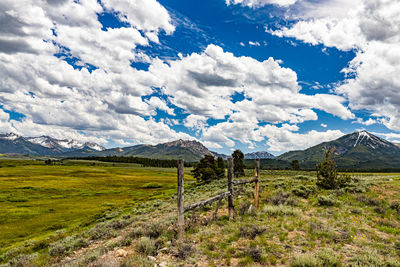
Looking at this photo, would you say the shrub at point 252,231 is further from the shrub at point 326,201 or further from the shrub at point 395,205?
the shrub at point 395,205

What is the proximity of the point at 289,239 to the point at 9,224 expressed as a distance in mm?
32142

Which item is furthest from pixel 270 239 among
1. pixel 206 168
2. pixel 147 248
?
pixel 206 168

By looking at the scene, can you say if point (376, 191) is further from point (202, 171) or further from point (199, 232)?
point (202, 171)

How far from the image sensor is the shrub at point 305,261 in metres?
6.94

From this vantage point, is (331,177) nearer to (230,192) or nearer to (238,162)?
(230,192)

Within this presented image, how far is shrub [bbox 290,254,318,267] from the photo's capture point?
6.94 m

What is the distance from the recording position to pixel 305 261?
705 cm

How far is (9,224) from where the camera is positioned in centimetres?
2528

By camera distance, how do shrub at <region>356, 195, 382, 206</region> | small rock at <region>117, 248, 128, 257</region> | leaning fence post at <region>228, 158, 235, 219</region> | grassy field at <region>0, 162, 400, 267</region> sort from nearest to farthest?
grassy field at <region>0, 162, 400, 267</region>, small rock at <region>117, 248, 128, 257</region>, leaning fence post at <region>228, 158, 235, 219</region>, shrub at <region>356, 195, 382, 206</region>

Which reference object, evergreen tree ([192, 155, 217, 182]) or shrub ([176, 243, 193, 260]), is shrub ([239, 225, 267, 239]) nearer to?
shrub ([176, 243, 193, 260])

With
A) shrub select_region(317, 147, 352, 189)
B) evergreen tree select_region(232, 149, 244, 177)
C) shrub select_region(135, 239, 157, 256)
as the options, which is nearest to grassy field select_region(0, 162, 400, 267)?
shrub select_region(135, 239, 157, 256)

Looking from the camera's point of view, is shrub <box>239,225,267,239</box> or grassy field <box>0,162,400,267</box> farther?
shrub <box>239,225,267,239</box>

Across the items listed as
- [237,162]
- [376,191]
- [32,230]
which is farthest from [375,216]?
[237,162]

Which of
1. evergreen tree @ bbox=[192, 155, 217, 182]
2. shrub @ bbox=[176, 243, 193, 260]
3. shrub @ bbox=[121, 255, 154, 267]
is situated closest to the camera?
shrub @ bbox=[121, 255, 154, 267]
